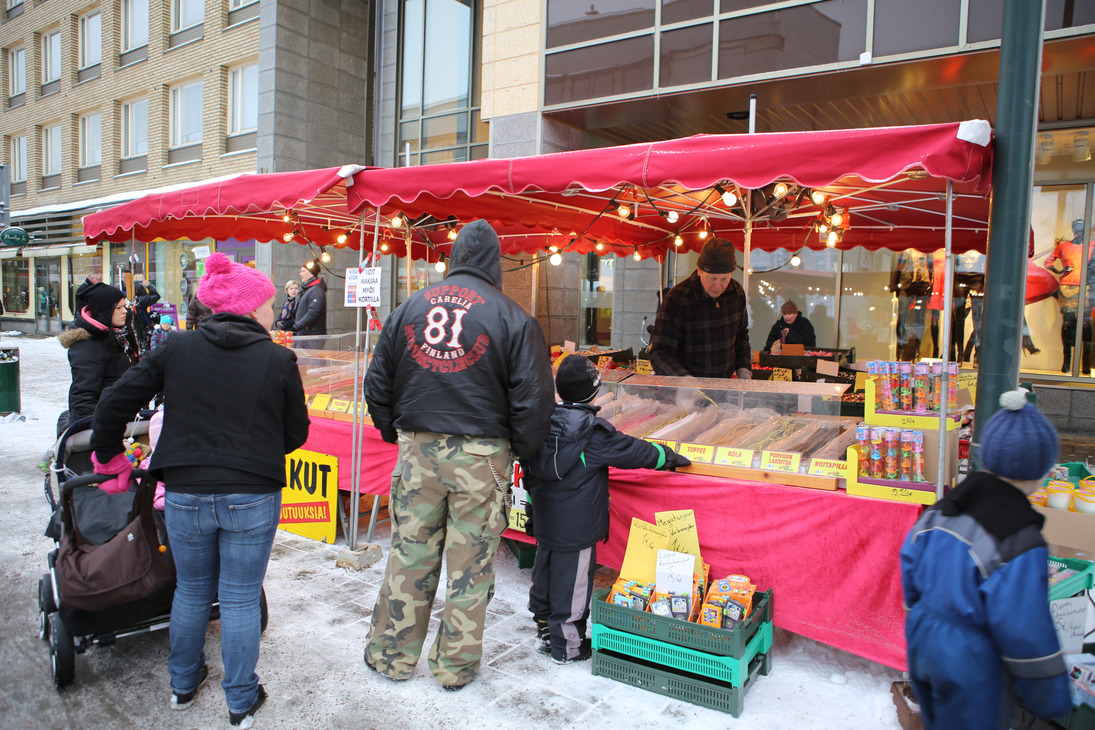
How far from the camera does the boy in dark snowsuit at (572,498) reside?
3455 millimetres

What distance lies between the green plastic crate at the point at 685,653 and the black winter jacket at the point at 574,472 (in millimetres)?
A: 458

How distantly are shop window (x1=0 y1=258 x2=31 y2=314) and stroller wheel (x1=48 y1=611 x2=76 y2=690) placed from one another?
91.8 feet

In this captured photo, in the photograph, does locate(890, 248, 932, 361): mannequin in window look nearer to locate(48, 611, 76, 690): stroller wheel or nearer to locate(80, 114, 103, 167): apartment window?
locate(48, 611, 76, 690): stroller wheel

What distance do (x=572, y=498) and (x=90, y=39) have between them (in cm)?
2510

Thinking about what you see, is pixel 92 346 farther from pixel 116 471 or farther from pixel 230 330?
pixel 230 330

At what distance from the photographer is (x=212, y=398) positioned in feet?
9.29

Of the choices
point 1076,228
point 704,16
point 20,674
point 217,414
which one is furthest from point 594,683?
point 1076,228

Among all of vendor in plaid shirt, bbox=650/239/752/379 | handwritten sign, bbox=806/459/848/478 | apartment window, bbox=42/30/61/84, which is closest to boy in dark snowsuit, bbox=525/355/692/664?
handwritten sign, bbox=806/459/848/478

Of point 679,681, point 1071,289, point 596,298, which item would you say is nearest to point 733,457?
point 679,681

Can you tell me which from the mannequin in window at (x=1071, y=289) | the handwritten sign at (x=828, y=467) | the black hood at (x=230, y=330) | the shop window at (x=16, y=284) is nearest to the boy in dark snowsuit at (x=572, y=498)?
the handwritten sign at (x=828, y=467)

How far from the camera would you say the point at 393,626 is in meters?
3.31

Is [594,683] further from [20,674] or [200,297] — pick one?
→ [20,674]

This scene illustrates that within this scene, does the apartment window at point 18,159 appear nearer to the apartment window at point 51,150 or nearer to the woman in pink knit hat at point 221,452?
the apartment window at point 51,150

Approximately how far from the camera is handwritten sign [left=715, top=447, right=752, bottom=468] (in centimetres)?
377
